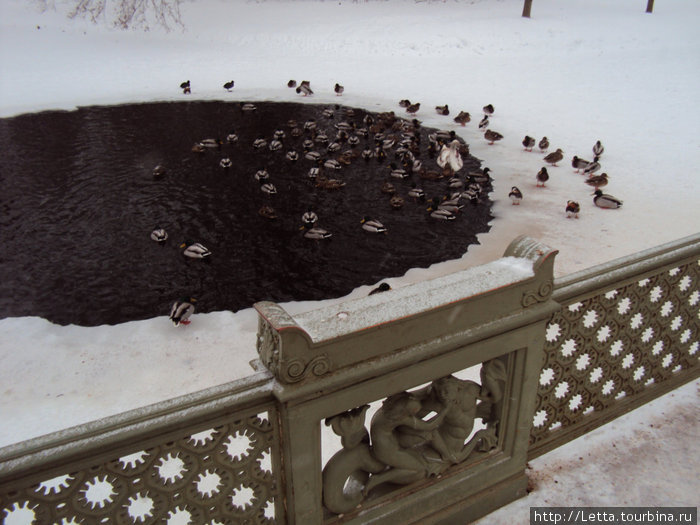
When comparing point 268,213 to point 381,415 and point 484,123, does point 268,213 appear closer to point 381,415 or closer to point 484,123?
point 484,123

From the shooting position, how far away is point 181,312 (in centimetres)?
840

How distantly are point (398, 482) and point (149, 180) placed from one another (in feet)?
42.6

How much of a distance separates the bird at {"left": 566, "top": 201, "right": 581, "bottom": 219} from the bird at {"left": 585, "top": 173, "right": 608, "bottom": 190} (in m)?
1.71

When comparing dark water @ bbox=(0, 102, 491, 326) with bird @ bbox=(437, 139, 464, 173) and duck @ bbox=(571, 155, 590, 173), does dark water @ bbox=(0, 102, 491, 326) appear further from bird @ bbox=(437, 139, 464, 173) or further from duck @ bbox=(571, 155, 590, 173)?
duck @ bbox=(571, 155, 590, 173)

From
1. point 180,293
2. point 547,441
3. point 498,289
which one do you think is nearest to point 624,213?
point 180,293

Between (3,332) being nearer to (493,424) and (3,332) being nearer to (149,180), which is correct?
(149,180)

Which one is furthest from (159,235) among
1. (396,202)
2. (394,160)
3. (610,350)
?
(610,350)

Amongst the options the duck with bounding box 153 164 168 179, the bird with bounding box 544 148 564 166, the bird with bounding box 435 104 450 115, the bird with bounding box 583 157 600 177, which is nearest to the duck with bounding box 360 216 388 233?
the duck with bounding box 153 164 168 179

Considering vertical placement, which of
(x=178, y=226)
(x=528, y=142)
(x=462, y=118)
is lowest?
(x=178, y=226)

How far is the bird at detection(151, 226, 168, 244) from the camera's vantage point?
11164 millimetres

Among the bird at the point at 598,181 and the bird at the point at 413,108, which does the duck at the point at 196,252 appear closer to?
the bird at the point at 598,181

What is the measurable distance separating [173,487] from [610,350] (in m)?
2.64

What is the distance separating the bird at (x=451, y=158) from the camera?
1480cm

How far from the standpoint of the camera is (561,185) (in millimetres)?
14555
